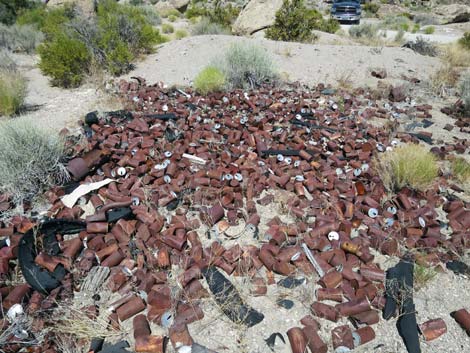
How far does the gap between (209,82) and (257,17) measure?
347 inches

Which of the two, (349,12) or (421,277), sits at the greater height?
(349,12)

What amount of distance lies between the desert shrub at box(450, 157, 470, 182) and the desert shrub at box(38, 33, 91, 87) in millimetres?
7660

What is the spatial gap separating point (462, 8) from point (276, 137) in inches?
1237

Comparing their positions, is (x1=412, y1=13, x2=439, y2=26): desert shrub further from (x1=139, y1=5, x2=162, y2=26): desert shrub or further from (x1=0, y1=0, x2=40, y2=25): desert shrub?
(x1=0, y1=0, x2=40, y2=25): desert shrub

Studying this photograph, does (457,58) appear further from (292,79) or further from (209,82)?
(209,82)

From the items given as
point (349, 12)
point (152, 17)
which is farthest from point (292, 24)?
point (349, 12)

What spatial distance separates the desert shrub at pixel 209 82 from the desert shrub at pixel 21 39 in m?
8.11

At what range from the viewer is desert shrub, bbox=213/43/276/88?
7520 millimetres

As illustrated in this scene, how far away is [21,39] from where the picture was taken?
12.0 meters

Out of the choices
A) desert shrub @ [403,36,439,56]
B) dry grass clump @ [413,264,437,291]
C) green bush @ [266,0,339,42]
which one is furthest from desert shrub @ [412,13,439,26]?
dry grass clump @ [413,264,437,291]

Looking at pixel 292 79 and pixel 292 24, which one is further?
pixel 292 24

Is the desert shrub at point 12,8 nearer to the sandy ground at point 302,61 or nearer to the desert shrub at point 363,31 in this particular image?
the sandy ground at point 302,61

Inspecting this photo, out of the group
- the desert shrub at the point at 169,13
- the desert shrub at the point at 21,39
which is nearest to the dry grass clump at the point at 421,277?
the desert shrub at the point at 21,39

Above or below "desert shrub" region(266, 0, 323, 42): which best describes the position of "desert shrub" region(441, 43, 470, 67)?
below
